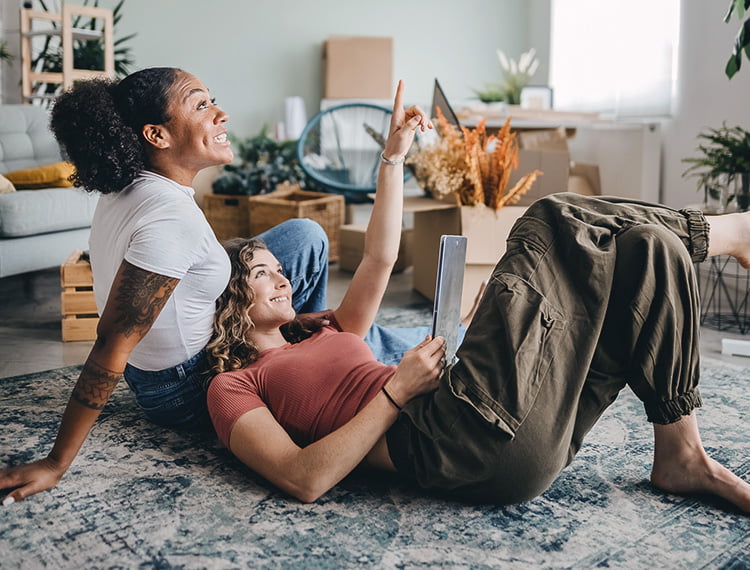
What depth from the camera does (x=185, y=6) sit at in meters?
6.53

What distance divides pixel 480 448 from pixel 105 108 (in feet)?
3.14

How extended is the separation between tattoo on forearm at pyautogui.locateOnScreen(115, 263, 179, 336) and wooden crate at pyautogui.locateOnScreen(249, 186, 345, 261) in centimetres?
289

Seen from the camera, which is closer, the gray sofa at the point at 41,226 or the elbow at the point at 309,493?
the elbow at the point at 309,493

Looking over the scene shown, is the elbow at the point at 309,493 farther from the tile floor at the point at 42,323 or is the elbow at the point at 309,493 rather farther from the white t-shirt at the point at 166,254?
the tile floor at the point at 42,323

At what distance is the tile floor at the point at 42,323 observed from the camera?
102 inches

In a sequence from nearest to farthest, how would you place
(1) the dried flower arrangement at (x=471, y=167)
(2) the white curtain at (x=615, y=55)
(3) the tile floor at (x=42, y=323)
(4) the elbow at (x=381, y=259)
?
(4) the elbow at (x=381, y=259) < (3) the tile floor at (x=42, y=323) < (1) the dried flower arrangement at (x=471, y=167) < (2) the white curtain at (x=615, y=55)

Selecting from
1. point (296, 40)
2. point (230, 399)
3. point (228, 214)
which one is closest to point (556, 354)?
point (230, 399)

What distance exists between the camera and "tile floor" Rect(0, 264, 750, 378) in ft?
8.54

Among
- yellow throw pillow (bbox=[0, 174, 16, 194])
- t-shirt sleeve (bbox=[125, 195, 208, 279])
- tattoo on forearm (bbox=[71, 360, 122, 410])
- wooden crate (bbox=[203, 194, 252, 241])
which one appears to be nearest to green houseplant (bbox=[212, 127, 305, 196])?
wooden crate (bbox=[203, 194, 252, 241])

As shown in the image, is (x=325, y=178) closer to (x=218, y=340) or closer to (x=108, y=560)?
(x=218, y=340)

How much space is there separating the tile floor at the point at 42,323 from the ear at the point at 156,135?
1.22m

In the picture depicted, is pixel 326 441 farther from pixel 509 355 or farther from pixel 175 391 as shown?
pixel 175 391

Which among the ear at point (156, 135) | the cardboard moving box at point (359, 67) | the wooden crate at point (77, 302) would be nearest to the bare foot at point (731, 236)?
the ear at point (156, 135)

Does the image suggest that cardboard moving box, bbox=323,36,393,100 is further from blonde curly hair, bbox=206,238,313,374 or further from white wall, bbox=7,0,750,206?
blonde curly hair, bbox=206,238,313,374
